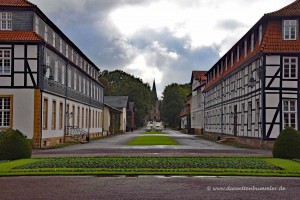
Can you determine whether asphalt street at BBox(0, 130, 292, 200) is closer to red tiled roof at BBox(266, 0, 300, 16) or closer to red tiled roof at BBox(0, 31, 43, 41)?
red tiled roof at BBox(0, 31, 43, 41)

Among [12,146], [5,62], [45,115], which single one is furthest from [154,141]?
[12,146]

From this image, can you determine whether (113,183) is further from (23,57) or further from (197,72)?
(197,72)

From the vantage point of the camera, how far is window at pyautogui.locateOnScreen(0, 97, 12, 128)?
33406 millimetres

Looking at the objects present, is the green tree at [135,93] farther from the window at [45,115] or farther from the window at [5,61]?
the window at [5,61]

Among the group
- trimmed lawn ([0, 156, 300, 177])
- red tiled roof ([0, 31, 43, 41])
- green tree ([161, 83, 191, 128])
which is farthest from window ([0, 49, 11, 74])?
green tree ([161, 83, 191, 128])

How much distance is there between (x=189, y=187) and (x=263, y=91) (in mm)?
22559

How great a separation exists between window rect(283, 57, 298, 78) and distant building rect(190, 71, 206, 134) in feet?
142

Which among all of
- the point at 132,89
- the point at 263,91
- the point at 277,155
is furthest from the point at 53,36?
the point at 132,89

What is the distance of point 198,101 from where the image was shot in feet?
281

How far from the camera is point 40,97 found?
34125 mm

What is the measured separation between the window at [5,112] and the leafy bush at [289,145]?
19180 mm

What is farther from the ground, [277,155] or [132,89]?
[132,89]

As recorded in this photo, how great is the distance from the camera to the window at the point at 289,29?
3538cm

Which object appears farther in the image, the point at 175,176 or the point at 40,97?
the point at 40,97
